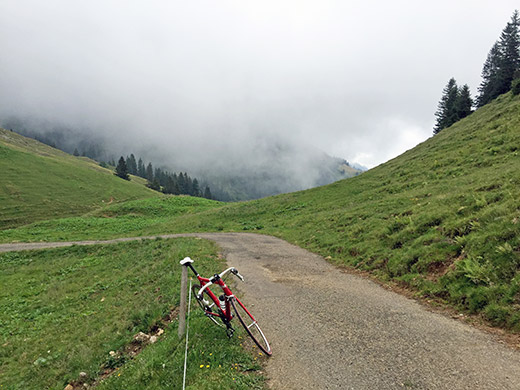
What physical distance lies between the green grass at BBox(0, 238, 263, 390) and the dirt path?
126 cm

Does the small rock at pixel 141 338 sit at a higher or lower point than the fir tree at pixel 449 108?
lower

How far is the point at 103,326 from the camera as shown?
422 inches

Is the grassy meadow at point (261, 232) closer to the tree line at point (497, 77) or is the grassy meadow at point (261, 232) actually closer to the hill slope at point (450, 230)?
the hill slope at point (450, 230)

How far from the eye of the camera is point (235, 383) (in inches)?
200

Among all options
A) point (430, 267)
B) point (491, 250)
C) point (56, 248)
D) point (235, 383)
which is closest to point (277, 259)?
point (430, 267)

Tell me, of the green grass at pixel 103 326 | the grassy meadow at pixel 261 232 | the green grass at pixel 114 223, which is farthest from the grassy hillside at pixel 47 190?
the green grass at pixel 103 326

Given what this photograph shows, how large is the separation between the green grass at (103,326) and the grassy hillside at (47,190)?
44.2 m

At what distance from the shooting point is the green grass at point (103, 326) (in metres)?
5.97

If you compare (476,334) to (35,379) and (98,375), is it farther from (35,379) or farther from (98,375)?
(35,379)

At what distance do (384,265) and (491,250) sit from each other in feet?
13.8

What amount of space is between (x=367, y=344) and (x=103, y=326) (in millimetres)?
10245

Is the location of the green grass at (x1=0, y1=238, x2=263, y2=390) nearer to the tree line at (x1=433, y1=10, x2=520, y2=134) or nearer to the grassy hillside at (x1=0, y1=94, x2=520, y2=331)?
the grassy hillside at (x1=0, y1=94, x2=520, y2=331)

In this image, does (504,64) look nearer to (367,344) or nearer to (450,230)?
(450,230)

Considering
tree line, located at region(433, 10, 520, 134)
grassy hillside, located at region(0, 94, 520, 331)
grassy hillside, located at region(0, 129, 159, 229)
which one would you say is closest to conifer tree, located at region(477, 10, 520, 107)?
tree line, located at region(433, 10, 520, 134)
